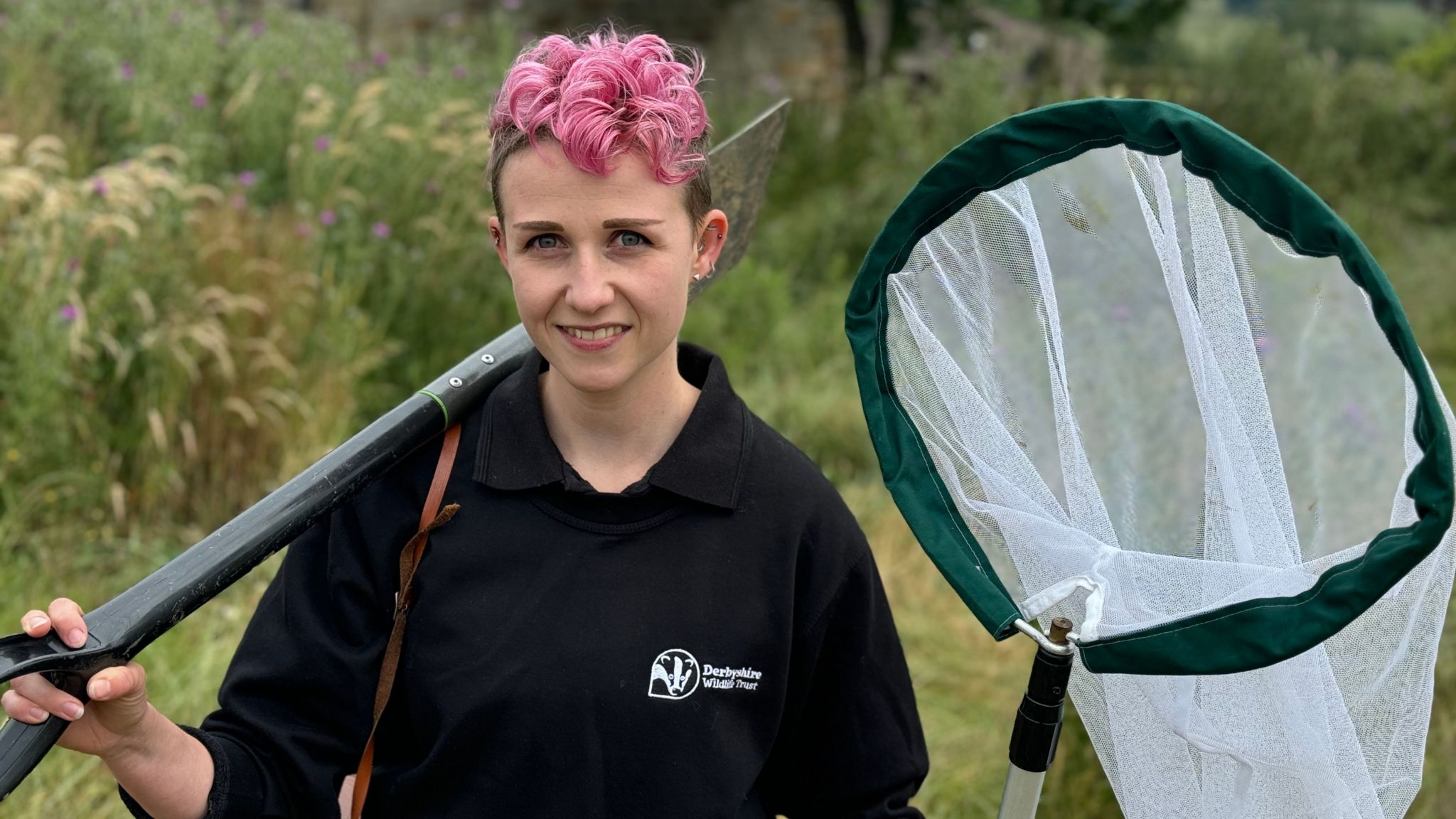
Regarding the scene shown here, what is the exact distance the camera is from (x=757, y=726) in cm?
154

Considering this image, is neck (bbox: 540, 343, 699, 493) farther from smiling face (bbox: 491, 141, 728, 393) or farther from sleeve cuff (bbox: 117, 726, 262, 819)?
sleeve cuff (bbox: 117, 726, 262, 819)

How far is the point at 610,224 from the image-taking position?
4.58 feet

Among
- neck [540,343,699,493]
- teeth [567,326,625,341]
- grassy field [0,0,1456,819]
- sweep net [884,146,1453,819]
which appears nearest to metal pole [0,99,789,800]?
neck [540,343,699,493]

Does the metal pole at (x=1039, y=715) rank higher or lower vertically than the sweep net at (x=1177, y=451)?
lower

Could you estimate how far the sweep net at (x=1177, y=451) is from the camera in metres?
1.28

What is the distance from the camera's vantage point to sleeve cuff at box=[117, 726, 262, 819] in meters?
1.43

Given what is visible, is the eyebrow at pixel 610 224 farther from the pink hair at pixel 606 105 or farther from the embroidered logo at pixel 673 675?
the embroidered logo at pixel 673 675

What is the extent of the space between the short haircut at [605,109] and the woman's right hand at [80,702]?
588mm

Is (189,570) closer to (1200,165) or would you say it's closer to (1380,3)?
(1200,165)

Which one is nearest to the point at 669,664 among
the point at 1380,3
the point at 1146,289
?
the point at 1146,289

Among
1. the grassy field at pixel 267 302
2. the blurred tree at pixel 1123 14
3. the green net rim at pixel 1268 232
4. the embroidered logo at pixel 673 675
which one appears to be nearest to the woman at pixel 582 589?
the embroidered logo at pixel 673 675

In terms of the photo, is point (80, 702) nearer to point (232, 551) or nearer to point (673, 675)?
point (232, 551)

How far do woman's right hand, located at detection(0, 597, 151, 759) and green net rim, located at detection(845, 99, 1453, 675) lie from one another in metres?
0.81

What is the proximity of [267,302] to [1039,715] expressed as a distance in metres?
3.37
